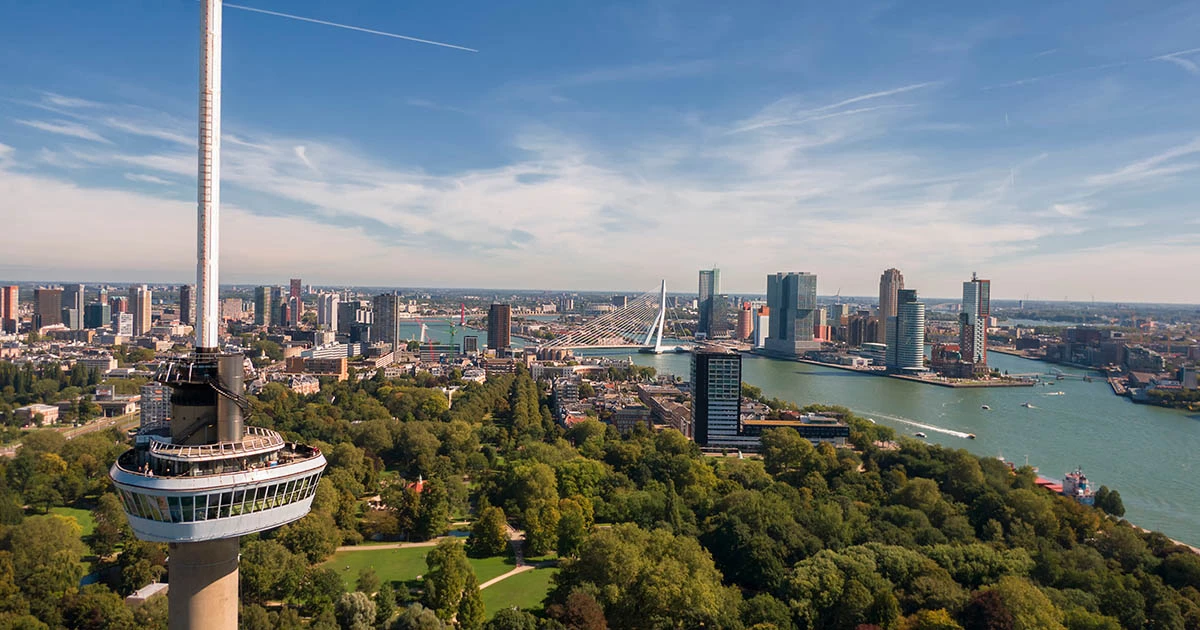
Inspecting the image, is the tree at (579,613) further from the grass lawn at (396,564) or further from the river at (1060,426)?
the river at (1060,426)

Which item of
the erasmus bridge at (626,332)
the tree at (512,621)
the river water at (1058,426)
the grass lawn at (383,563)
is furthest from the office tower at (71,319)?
the tree at (512,621)

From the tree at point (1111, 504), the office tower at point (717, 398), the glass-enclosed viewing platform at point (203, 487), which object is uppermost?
the glass-enclosed viewing platform at point (203, 487)

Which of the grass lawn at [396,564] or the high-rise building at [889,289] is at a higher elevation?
the high-rise building at [889,289]

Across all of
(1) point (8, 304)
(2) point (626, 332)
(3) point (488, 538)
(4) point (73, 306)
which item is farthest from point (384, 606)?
(4) point (73, 306)

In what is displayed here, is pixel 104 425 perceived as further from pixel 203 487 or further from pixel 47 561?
pixel 203 487

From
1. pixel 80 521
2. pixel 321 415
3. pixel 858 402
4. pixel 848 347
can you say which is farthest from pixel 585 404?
pixel 848 347

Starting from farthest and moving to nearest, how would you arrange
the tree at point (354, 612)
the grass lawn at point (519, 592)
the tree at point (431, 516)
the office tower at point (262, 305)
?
the office tower at point (262, 305), the tree at point (431, 516), the grass lawn at point (519, 592), the tree at point (354, 612)

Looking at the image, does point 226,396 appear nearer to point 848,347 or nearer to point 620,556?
point 620,556
